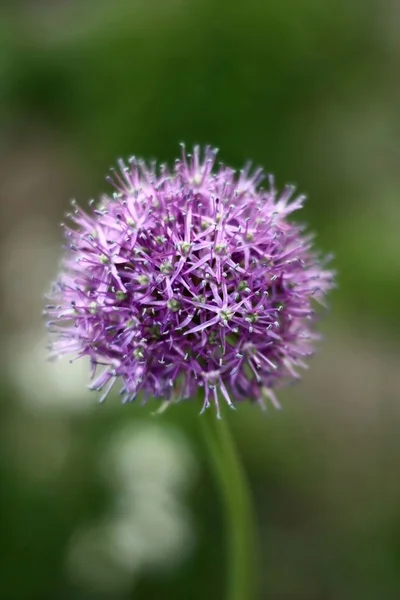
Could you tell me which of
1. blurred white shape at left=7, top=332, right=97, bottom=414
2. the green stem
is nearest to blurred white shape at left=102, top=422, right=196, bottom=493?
blurred white shape at left=7, top=332, right=97, bottom=414

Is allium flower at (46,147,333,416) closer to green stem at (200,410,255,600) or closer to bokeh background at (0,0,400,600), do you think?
green stem at (200,410,255,600)

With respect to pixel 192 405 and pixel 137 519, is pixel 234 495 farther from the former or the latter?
pixel 192 405

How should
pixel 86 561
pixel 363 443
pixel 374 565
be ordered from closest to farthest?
pixel 86 561 < pixel 374 565 < pixel 363 443

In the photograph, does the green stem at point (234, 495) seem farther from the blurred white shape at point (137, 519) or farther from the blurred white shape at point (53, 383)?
the blurred white shape at point (53, 383)

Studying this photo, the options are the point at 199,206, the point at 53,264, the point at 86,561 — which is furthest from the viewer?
the point at 53,264

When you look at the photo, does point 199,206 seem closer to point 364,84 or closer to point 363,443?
point 363,443

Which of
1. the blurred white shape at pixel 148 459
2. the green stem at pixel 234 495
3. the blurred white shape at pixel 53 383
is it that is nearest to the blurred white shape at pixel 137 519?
the blurred white shape at pixel 148 459

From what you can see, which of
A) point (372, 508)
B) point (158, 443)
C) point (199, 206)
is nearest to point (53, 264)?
point (158, 443)

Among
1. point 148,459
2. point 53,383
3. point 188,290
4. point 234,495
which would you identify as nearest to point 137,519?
point 148,459
